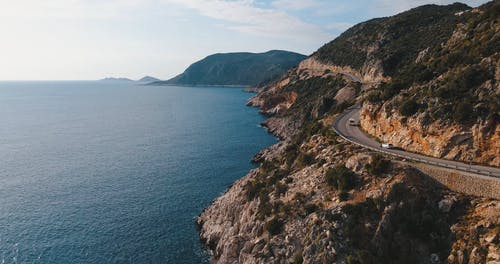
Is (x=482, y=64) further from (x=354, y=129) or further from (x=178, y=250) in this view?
(x=178, y=250)

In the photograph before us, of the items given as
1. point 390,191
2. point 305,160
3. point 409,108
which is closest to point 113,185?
point 305,160

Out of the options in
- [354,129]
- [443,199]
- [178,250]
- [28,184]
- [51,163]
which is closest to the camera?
[443,199]

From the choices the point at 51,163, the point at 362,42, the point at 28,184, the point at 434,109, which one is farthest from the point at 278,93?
the point at 434,109

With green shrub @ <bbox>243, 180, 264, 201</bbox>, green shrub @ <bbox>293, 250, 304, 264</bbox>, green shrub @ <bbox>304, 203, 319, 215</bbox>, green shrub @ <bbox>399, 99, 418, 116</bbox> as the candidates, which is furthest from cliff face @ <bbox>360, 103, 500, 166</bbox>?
green shrub @ <bbox>293, 250, 304, 264</bbox>

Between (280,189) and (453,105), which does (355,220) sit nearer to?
(280,189)

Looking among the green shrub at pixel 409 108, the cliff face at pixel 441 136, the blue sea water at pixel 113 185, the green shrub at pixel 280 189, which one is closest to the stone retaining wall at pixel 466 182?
the cliff face at pixel 441 136

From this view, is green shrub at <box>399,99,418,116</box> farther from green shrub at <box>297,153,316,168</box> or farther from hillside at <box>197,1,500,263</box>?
green shrub at <box>297,153,316,168</box>
